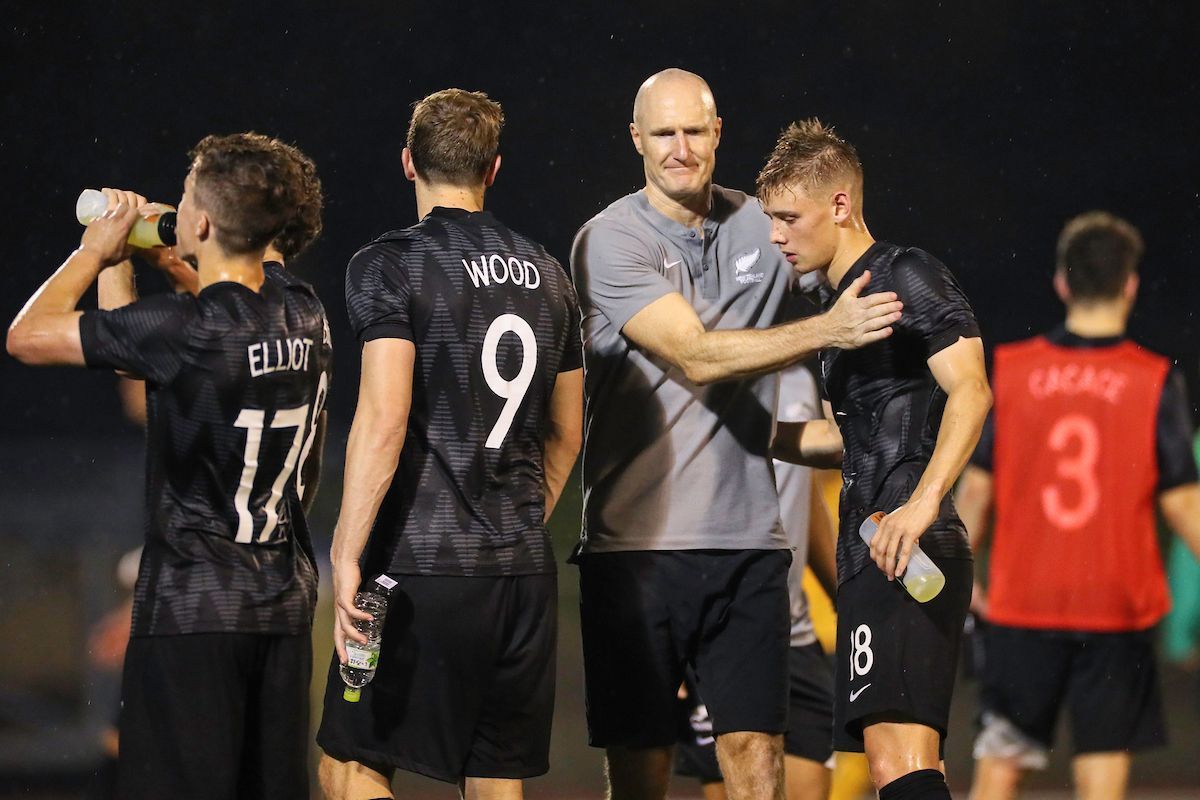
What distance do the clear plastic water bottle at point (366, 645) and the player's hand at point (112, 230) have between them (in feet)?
2.68

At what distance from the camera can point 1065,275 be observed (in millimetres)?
4457

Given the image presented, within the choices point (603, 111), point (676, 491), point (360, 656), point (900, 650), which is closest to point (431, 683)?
point (360, 656)

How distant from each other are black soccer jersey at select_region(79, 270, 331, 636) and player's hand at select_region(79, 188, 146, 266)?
211 mm

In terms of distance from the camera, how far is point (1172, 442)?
4.43 metres

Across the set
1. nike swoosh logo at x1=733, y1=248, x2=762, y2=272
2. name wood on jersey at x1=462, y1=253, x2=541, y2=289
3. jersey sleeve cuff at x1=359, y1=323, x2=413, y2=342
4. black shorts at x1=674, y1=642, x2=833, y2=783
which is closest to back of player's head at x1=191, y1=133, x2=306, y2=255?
jersey sleeve cuff at x1=359, y1=323, x2=413, y2=342

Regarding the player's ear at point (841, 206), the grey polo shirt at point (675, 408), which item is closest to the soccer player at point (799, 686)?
the grey polo shirt at point (675, 408)

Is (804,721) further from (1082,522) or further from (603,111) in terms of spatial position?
(603,111)

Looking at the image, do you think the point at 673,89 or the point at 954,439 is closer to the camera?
the point at 954,439

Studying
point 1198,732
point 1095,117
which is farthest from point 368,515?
point 1095,117

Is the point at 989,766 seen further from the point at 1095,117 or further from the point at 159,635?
the point at 1095,117

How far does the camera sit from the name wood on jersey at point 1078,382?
4445mm

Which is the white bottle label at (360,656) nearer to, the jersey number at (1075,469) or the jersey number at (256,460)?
the jersey number at (256,460)

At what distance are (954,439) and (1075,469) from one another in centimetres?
191

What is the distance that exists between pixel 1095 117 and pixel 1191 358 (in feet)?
8.55
